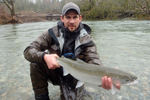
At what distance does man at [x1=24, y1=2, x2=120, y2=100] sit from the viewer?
Answer: 2.15m

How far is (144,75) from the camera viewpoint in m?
3.21

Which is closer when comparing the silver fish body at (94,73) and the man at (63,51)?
the silver fish body at (94,73)

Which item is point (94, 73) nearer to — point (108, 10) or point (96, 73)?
point (96, 73)

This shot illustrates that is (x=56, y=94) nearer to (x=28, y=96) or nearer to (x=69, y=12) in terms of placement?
(x=28, y=96)

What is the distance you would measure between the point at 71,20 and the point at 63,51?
58 centimetres

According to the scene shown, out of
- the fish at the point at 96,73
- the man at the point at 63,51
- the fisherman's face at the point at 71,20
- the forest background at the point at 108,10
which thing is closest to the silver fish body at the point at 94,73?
the fish at the point at 96,73

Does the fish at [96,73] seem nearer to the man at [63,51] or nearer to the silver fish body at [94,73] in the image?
the silver fish body at [94,73]

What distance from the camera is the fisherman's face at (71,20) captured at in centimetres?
237

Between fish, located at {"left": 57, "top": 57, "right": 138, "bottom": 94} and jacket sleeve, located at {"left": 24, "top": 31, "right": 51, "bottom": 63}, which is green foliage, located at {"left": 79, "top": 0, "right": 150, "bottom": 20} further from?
fish, located at {"left": 57, "top": 57, "right": 138, "bottom": 94}

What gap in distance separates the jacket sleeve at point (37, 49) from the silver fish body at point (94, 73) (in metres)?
0.33

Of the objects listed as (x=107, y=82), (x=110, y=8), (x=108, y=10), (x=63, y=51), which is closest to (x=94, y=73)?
(x=107, y=82)

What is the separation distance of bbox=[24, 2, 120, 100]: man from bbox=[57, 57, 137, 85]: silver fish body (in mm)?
303

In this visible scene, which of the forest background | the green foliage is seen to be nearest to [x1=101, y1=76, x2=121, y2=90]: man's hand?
the forest background

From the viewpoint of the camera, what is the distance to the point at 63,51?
2402 millimetres
